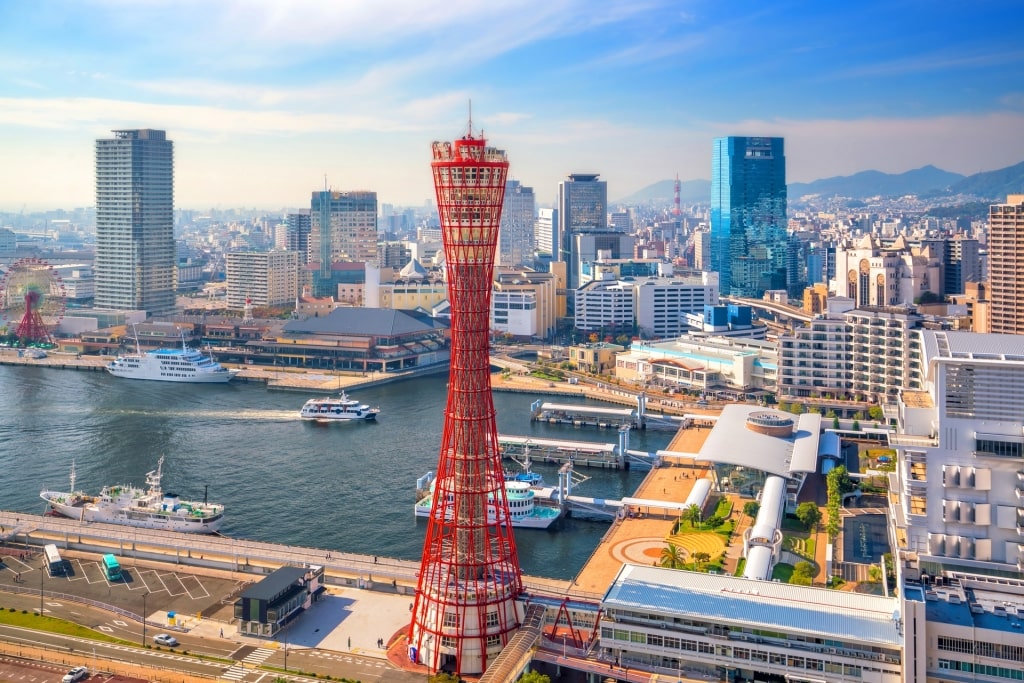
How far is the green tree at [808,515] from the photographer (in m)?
17.2

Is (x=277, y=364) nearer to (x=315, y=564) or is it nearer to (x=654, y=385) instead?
(x=654, y=385)

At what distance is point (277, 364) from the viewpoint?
3772cm

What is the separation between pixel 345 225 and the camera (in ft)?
204

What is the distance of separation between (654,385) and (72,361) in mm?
22729

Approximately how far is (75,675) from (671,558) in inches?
330

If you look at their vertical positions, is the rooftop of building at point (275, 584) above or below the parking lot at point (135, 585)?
above

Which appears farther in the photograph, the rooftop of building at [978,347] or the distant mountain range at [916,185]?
the distant mountain range at [916,185]

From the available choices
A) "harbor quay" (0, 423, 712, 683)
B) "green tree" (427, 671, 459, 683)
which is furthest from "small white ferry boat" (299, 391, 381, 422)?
"green tree" (427, 671, 459, 683)

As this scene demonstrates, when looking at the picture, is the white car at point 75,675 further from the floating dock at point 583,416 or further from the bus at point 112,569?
the floating dock at point 583,416

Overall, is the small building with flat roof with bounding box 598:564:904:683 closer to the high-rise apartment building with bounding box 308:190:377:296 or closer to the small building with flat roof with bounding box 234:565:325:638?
the small building with flat roof with bounding box 234:565:325:638

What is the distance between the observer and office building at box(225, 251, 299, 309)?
54062mm

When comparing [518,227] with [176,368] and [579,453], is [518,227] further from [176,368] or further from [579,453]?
[579,453]

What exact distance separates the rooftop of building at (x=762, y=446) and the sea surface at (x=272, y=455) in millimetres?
2266

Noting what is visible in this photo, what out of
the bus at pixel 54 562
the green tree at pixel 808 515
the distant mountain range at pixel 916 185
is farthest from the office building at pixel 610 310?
the distant mountain range at pixel 916 185
